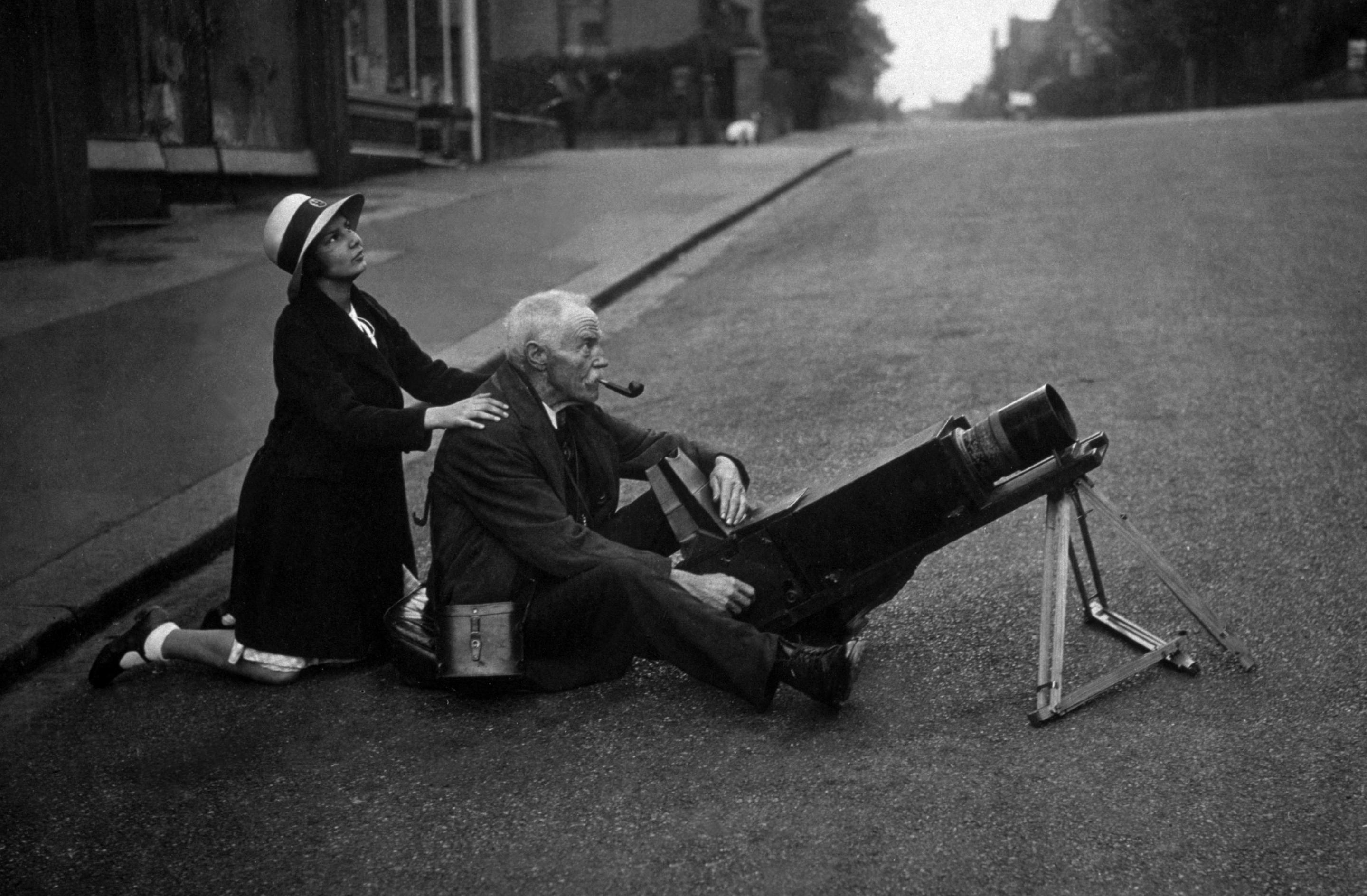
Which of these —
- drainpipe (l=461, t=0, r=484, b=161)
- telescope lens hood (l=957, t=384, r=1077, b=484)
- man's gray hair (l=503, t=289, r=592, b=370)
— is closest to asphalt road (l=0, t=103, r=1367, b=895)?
telescope lens hood (l=957, t=384, r=1077, b=484)

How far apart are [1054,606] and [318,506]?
2169mm

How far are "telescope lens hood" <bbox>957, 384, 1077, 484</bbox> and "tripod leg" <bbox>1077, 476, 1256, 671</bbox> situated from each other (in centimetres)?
22

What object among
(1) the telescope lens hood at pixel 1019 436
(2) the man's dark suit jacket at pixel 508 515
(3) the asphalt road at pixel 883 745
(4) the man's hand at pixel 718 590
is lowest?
(3) the asphalt road at pixel 883 745

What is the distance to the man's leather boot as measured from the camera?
412cm

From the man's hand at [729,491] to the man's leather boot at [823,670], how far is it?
0.49 meters

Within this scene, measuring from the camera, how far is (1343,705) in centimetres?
409

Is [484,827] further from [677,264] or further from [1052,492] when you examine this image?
[677,264]

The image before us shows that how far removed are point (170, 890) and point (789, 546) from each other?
1.84 metres

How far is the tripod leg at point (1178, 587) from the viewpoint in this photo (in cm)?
424

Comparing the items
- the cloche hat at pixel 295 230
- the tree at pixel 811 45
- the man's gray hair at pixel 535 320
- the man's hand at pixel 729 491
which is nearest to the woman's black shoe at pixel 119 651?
the cloche hat at pixel 295 230

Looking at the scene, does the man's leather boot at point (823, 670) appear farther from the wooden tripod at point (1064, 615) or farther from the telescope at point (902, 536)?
the wooden tripod at point (1064, 615)

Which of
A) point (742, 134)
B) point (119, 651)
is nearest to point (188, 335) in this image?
point (119, 651)

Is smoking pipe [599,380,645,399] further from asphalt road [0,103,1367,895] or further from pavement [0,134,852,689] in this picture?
pavement [0,134,852,689]

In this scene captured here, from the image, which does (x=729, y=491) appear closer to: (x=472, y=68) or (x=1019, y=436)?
(x=1019, y=436)
